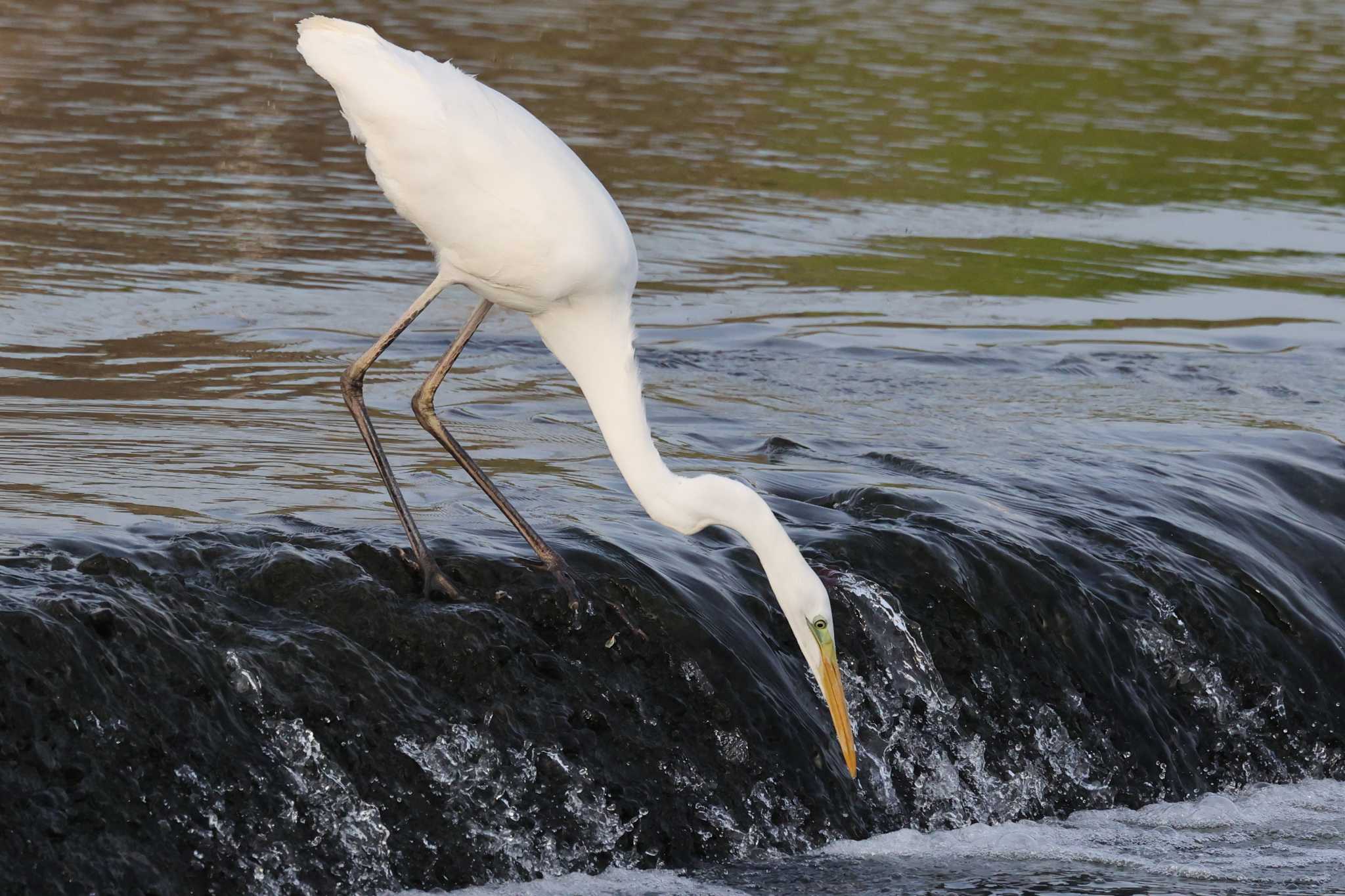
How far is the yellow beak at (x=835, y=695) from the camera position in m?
6.78

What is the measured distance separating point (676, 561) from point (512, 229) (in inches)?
59.8

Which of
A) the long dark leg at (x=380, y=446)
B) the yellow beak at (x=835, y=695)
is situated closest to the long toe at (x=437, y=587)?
the long dark leg at (x=380, y=446)

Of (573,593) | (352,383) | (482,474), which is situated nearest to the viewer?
(573,593)

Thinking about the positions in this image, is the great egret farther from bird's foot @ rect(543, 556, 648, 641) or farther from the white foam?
the white foam

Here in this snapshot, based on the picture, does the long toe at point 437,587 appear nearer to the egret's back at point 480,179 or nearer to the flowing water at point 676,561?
the flowing water at point 676,561

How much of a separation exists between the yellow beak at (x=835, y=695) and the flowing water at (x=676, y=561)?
40cm

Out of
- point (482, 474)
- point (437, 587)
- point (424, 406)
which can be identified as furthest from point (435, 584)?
point (424, 406)

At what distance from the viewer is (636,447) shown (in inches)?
277

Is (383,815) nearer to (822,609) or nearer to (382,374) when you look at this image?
(822,609)

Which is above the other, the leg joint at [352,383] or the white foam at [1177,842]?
the leg joint at [352,383]

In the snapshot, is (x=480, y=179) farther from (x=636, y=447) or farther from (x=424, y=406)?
(x=636, y=447)

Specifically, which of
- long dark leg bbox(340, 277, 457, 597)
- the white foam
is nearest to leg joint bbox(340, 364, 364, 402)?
long dark leg bbox(340, 277, 457, 597)

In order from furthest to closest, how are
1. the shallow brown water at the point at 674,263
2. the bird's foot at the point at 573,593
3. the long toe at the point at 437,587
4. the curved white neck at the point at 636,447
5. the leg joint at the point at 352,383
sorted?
the shallow brown water at the point at 674,263 < the leg joint at the point at 352,383 < the bird's foot at the point at 573,593 < the long toe at the point at 437,587 < the curved white neck at the point at 636,447

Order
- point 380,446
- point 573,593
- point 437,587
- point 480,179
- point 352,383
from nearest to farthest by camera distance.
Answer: point 437,587, point 573,593, point 480,179, point 380,446, point 352,383
